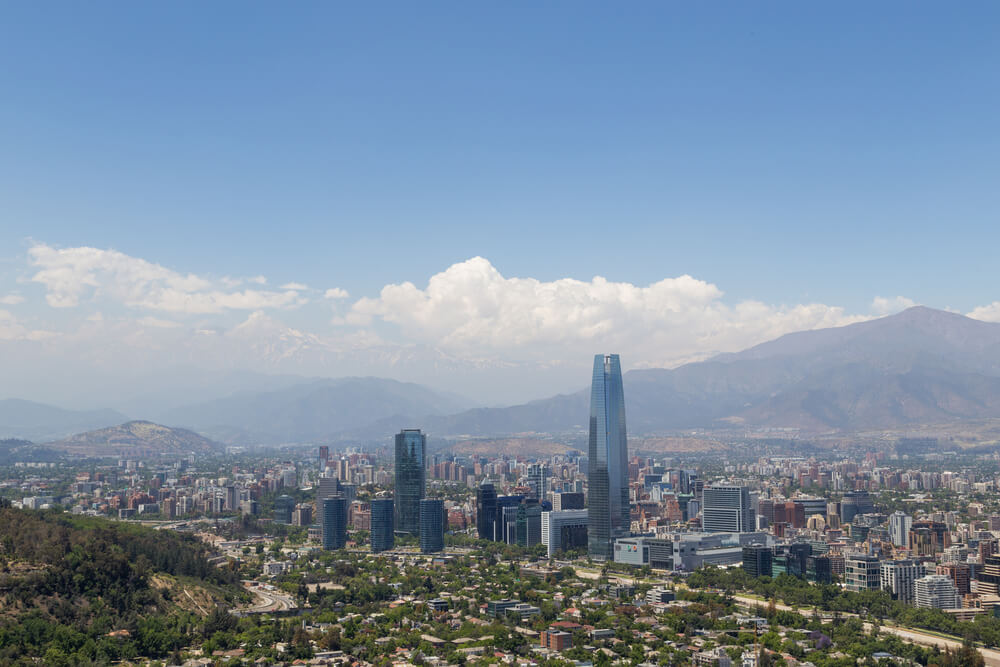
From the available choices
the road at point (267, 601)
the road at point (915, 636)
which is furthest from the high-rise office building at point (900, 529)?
the road at point (267, 601)

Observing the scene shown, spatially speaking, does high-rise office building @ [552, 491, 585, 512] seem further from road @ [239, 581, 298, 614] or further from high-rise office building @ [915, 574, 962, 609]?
high-rise office building @ [915, 574, 962, 609]

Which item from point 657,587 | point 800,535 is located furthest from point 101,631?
point 800,535

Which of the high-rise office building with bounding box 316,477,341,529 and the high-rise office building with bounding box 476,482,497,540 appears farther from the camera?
the high-rise office building with bounding box 316,477,341,529

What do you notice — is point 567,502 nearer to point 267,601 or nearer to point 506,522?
point 506,522

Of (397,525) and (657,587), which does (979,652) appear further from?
(397,525)

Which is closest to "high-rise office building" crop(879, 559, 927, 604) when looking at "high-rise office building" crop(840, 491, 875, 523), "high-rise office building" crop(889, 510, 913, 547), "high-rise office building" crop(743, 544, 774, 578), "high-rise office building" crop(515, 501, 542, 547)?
"high-rise office building" crop(743, 544, 774, 578)

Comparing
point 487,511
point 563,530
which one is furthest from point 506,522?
point 563,530
